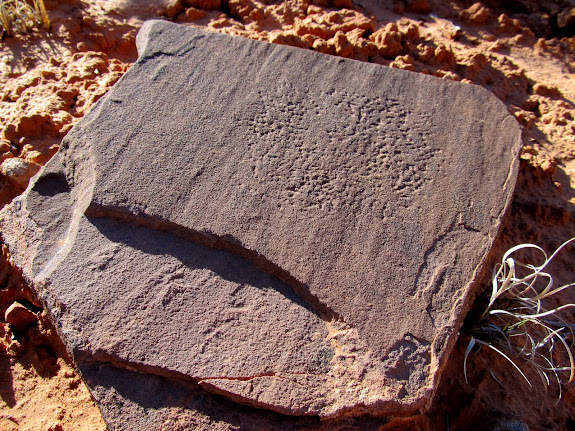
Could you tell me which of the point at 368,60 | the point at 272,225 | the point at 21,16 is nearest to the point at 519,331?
the point at 272,225

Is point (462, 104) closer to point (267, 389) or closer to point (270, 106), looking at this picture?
point (270, 106)

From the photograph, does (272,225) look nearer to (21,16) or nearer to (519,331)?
(519,331)

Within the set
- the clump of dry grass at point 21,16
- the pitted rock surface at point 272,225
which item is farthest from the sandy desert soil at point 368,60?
the pitted rock surface at point 272,225

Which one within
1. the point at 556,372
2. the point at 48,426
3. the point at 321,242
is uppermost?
the point at 321,242

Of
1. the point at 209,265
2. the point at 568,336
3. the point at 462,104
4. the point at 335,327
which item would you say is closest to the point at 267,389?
the point at 335,327

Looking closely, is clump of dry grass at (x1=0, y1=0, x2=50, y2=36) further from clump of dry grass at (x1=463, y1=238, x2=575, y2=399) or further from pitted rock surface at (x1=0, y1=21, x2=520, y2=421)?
clump of dry grass at (x1=463, y1=238, x2=575, y2=399)

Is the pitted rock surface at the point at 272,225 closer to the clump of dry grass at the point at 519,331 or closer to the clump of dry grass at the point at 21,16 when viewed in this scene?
the clump of dry grass at the point at 519,331
